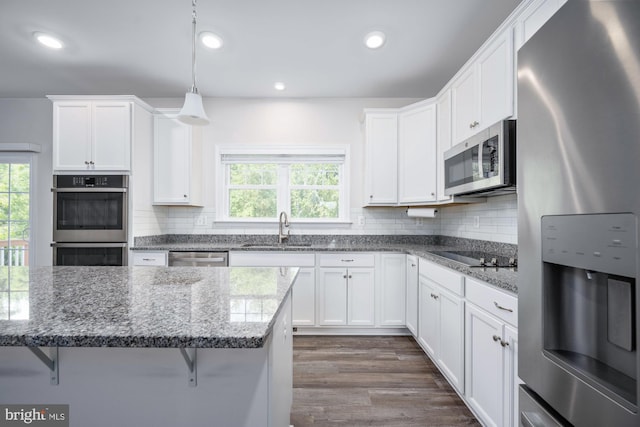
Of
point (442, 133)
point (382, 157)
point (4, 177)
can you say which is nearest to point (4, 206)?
point (4, 177)

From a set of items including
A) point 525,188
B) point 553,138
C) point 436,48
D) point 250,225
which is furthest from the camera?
point 250,225

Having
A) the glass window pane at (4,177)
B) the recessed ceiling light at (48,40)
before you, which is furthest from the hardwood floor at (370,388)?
the glass window pane at (4,177)

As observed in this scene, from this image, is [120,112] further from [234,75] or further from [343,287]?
[343,287]

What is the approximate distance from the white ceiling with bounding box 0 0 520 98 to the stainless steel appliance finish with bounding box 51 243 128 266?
1.75 meters

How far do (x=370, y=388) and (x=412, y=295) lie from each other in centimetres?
101

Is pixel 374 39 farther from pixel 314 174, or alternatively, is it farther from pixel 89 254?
pixel 89 254

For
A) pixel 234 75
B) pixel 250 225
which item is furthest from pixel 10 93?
pixel 250 225

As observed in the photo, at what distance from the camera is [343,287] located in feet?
9.76

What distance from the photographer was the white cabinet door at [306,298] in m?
2.96

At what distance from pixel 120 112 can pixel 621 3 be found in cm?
351

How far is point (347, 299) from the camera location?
9.75 feet

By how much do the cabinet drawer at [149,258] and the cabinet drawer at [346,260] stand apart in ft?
5.12

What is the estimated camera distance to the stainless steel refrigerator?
567mm

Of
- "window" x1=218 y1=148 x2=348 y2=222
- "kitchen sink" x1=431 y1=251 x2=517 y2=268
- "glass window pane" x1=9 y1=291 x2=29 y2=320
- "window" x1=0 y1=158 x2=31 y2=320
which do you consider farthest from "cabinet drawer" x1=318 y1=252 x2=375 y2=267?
"window" x1=0 y1=158 x2=31 y2=320
